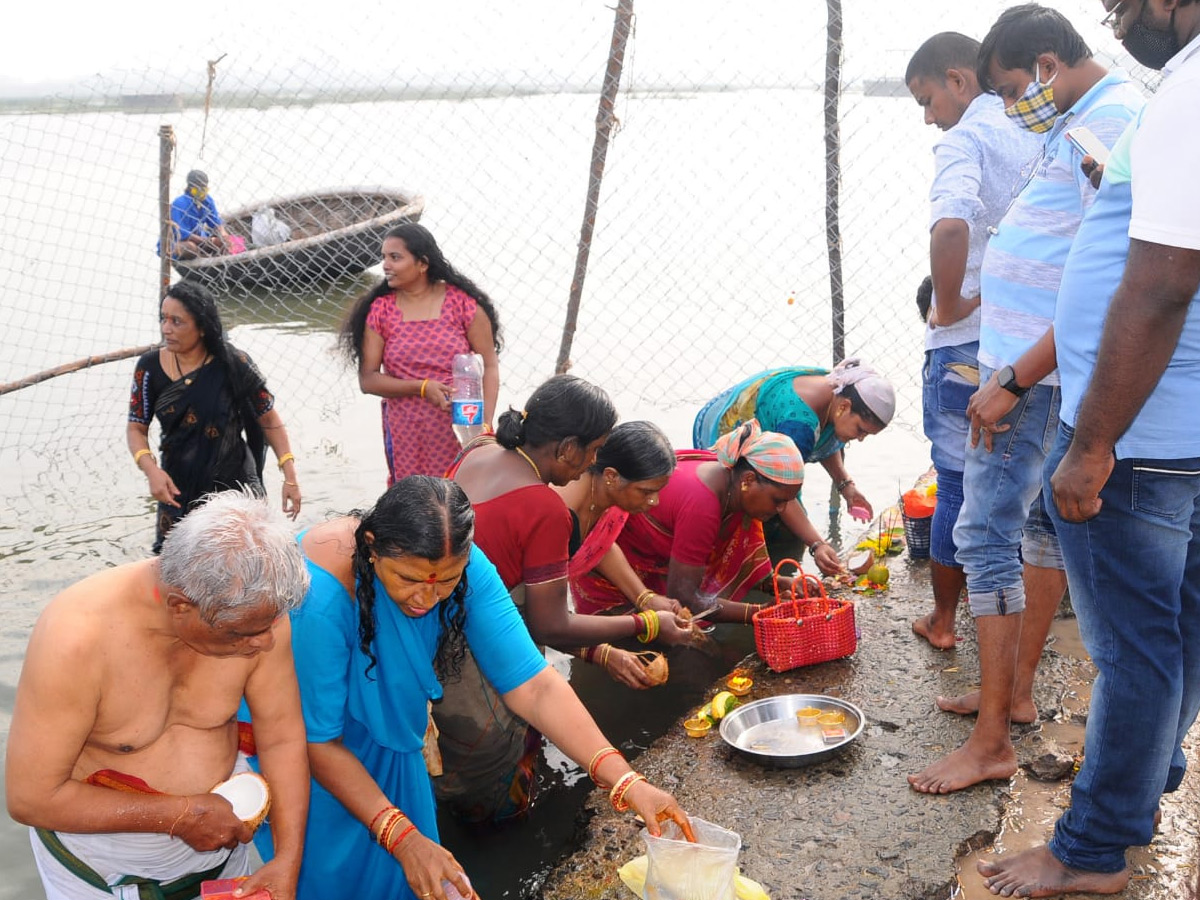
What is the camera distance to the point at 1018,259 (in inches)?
114

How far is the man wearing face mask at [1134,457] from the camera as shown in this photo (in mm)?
1983

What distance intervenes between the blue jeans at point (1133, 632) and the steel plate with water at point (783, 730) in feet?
2.86

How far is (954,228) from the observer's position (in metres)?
3.50

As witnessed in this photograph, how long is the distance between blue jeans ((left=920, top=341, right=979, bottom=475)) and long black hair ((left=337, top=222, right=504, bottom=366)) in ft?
7.35

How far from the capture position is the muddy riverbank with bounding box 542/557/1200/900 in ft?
9.02

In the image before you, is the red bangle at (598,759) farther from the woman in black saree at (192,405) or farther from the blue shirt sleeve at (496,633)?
the woman in black saree at (192,405)

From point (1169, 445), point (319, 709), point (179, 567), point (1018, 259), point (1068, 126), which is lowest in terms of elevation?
point (319, 709)

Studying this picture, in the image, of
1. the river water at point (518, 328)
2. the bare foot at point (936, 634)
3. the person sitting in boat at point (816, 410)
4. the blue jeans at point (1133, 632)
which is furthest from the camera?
the river water at point (518, 328)

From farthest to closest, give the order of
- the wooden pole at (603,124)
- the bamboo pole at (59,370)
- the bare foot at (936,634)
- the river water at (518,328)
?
the bamboo pole at (59,370), the river water at (518,328), the wooden pole at (603,124), the bare foot at (936,634)

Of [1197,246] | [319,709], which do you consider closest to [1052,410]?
[1197,246]

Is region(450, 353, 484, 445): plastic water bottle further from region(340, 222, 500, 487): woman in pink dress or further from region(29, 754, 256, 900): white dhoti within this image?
region(29, 754, 256, 900): white dhoti

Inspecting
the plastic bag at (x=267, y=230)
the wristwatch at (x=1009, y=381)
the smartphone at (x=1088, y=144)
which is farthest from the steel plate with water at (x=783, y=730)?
the plastic bag at (x=267, y=230)

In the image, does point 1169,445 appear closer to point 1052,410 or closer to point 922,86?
point 1052,410

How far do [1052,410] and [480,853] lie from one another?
227 cm
